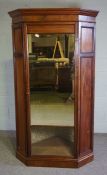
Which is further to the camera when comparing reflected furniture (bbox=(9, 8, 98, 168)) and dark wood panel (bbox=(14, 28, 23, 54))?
dark wood panel (bbox=(14, 28, 23, 54))

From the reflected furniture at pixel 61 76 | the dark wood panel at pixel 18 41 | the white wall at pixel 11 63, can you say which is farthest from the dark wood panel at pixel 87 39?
the white wall at pixel 11 63

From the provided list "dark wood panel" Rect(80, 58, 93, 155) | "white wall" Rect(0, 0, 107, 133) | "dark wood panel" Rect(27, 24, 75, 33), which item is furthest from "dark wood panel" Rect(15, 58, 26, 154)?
"white wall" Rect(0, 0, 107, 133)

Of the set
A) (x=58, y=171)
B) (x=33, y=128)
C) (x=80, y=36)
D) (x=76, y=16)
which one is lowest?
(x=58, y=171)

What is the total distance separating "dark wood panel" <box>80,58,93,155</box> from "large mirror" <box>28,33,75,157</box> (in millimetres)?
123

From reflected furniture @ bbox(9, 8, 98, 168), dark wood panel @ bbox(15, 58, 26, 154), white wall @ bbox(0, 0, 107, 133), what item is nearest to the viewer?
reflected furniture @ bbox(9, 8, 98, 168)

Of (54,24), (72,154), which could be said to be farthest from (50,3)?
(72,154)

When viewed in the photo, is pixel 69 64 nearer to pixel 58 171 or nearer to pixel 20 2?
pixel 58 171

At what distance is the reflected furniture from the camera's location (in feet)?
8.87

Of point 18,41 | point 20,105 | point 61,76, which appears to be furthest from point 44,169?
point 18,41

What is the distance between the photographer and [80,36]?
2760 millimetres

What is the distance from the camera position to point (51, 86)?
2.99 metres

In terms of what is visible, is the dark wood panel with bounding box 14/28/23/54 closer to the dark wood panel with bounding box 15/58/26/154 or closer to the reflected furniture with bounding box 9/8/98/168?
the reflected furniture with bounding box 9/8/98/168

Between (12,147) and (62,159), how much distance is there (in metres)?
0.95

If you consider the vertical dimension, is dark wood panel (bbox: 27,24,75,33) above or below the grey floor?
above
